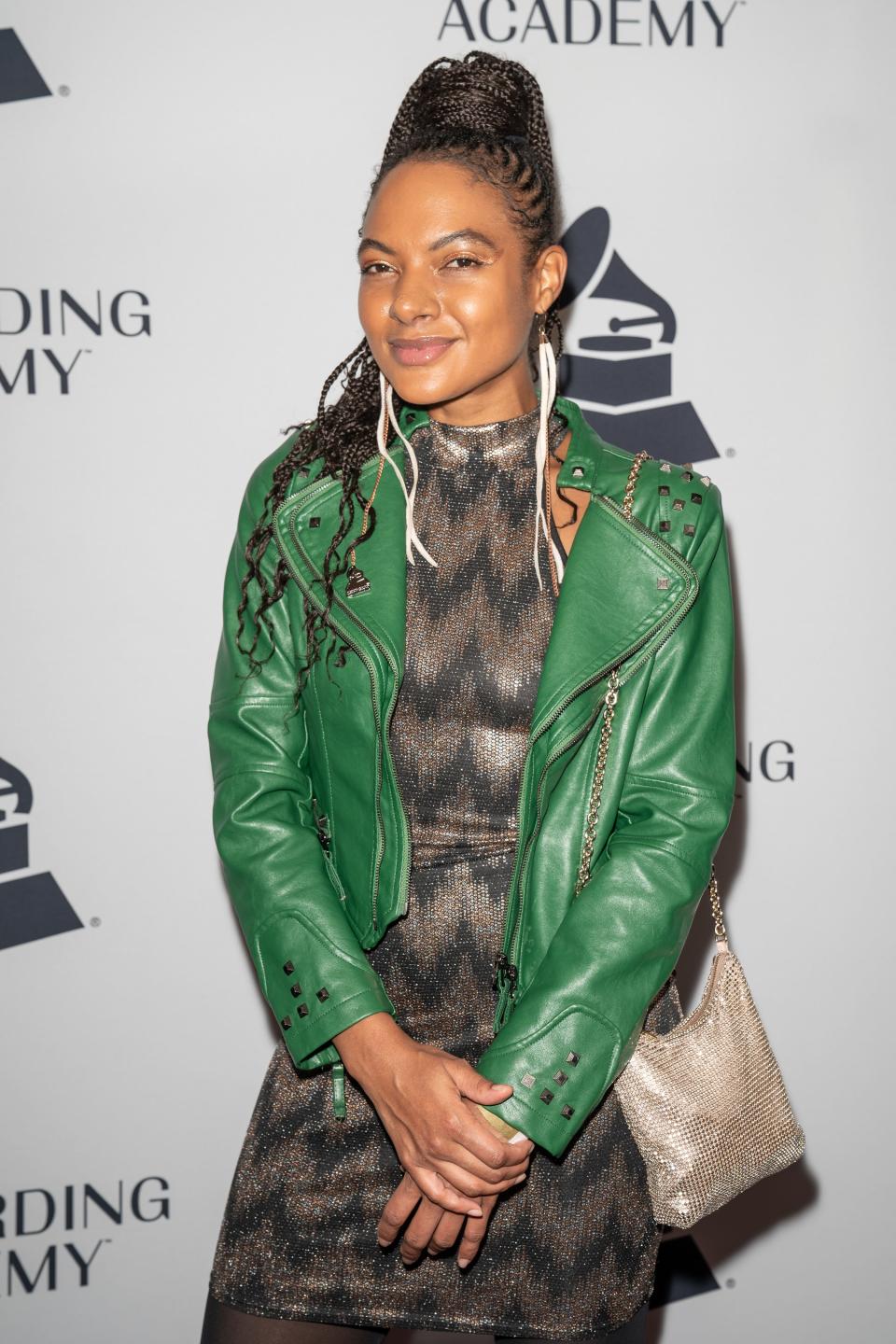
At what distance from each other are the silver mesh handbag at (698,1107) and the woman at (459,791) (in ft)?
0.14

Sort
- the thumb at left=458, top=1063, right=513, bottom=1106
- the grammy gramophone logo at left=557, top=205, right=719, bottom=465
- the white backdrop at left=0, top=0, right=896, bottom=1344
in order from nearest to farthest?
1. the thumb at left=458, top=1063, right=513, bottom=1106
2. the white backdrop at left=0, top=0, right=896, bottom=1344
3. the grammy gramophone logo at left=557, top=205, right=719, bottom=465

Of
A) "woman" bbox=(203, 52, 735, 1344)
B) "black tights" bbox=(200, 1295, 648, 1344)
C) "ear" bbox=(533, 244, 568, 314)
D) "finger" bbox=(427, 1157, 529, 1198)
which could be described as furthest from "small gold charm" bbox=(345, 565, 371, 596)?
"black tights" bbox=(200, 1295, 648, 1344)

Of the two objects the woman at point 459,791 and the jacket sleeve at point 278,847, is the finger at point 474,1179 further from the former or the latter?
the jacket sleeve at point 278,847

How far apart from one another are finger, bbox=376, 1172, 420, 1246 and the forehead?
112 cm

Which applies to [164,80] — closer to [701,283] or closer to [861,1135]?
[701,283]

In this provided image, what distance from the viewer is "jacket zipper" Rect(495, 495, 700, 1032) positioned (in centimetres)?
176

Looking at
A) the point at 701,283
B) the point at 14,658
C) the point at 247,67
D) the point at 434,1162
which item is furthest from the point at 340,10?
the point at 434,1162

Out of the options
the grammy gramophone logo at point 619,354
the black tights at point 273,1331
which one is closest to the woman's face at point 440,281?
the grammy gramophone logo at point 619,354

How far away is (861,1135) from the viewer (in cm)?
298

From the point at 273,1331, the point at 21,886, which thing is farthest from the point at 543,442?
the point at 21,886

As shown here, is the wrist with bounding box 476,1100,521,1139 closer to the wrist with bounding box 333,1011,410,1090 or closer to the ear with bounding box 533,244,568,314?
the wrist with bounding box 333,1011,410,1090

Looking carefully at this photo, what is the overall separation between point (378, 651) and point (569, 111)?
1337 mm

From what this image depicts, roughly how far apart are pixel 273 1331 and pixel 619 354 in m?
1.74

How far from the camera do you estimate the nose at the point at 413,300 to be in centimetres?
177
